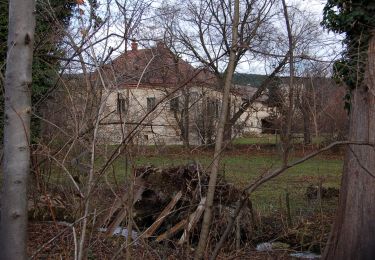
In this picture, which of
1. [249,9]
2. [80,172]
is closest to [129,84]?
[80,172]

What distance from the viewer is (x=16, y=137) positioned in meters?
3.34

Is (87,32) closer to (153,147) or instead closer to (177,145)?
(153,147)

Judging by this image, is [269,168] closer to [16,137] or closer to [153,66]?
[153,66]

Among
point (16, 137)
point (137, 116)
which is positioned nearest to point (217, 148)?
point (137, 116)

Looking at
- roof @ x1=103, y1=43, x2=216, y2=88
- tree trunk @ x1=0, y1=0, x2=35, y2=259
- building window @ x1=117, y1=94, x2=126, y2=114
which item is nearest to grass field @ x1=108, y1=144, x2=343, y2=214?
building window @ x1=117, y1=94, x2=126, y2=114

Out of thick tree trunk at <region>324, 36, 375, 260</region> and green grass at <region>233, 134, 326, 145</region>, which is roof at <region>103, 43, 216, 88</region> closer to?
green grass at <region>233, 134, 326, 145</region>

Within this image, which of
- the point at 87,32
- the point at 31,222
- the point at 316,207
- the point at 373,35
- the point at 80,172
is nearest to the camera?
the point at 87,32

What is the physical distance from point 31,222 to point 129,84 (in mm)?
5301

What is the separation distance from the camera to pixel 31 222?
363 inches

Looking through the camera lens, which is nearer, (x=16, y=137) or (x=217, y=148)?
(x=16, y=137)

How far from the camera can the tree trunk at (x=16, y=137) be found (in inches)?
129

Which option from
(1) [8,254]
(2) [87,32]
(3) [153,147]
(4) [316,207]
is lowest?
(4) [316,207]

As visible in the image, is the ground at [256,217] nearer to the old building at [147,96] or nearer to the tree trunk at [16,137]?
the old building at [147,96]

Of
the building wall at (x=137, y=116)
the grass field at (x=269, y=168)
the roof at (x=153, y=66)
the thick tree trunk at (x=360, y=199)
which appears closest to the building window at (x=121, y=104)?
the building wall at (x=137, y=116)
